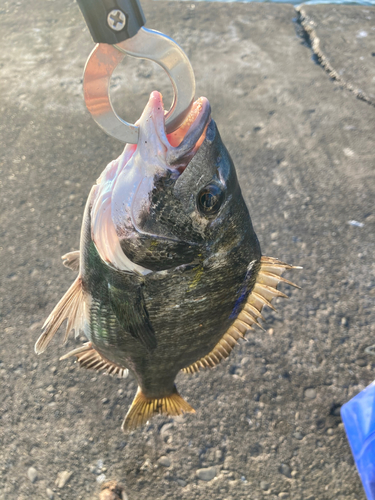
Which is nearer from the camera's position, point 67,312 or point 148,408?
point 67,312

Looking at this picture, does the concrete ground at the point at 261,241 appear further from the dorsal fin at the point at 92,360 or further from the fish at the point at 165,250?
the fish at the point at 165,250

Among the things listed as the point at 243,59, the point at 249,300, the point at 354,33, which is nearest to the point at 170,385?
the point at 249,300

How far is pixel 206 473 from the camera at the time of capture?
2.06m

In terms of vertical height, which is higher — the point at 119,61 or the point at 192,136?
the point at 119,61

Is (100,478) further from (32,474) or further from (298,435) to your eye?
(298,435)

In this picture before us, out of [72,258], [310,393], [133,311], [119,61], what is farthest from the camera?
[310,393]

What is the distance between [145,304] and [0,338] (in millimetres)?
1722

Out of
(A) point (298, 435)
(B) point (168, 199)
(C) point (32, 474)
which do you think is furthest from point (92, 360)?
(A) point (298, 435)

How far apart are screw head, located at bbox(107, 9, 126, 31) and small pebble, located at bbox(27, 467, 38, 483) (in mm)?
2152

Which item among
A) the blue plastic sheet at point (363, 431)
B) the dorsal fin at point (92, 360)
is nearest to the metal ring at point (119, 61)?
the dorsal fin at point (92, 360)

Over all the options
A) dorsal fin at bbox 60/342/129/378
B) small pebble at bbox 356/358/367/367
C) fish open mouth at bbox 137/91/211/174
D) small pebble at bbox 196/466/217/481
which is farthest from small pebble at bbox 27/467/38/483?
small pebble at bbox 356/358/367/367

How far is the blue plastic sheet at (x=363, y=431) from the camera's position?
186 cm

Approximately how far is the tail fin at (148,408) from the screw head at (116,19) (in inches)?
61.2

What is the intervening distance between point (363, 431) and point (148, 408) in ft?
3.72
